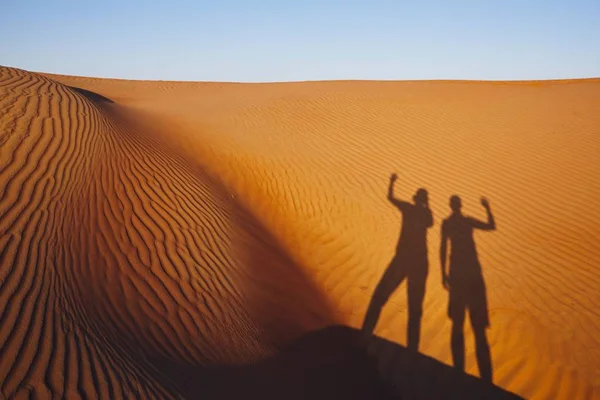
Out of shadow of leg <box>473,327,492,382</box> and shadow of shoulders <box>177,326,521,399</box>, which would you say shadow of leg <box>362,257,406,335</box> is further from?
shadow of leg <box>473,327,492,382</box>

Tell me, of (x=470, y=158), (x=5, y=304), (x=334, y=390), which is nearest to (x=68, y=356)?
(x=5, y=304)

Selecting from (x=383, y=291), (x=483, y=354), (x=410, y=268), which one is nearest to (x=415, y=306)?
(x=383, y=291)

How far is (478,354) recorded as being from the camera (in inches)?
177

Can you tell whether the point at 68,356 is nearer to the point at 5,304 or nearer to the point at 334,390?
the point at 5,304

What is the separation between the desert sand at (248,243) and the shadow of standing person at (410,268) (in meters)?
0.13

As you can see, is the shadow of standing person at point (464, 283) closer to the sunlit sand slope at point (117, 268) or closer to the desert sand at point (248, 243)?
the desert sand at point (248, 243)

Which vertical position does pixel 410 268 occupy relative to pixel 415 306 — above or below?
above

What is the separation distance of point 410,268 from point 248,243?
97.5 inches

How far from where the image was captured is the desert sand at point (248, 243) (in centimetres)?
328

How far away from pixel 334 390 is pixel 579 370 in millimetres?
2639

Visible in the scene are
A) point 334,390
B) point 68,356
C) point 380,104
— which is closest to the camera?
point 68,356

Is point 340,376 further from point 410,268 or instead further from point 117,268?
point 117,268

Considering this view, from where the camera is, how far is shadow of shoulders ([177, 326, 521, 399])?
11.3ft

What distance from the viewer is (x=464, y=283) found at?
541 cm
